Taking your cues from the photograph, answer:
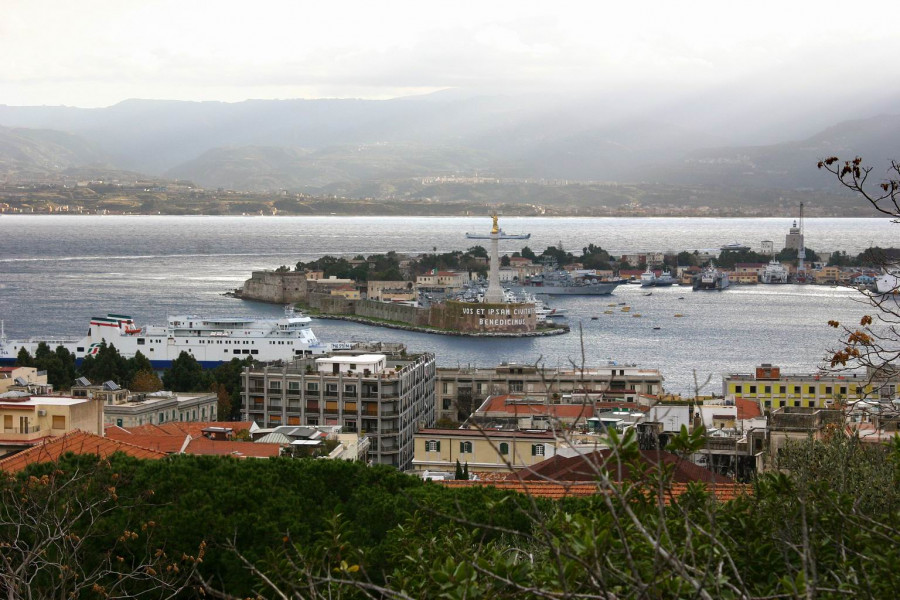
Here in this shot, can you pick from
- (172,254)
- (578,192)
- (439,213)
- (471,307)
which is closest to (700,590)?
(471,307)

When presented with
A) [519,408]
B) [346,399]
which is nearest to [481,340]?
[346,399]

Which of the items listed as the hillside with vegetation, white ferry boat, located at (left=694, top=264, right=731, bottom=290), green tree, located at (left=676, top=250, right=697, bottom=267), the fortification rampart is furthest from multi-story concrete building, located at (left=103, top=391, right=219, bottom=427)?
green tree, located at (left=676, top=250, right=697, bottom=267)

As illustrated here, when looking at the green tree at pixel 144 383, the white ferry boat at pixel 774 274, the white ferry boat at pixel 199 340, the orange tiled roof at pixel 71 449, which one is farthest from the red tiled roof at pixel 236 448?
the white ferry boat at pixel 774 274

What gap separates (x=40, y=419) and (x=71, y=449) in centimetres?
154

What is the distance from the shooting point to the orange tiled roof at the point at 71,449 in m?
7.76

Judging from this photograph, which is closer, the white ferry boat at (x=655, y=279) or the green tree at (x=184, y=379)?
the green tree at (x=184, y=379)

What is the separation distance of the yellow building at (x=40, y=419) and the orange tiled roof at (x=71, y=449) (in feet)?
1.66

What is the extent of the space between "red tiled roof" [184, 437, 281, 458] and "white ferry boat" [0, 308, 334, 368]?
20.5m

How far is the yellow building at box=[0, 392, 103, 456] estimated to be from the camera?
927 centimetres

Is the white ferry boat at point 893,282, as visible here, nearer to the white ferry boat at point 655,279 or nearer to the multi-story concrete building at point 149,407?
the multi-story concrete building at point 149,407

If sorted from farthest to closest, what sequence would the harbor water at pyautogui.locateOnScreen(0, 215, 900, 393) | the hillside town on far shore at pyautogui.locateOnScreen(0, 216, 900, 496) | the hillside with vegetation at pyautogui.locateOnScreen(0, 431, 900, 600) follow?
the harbor water at pyautogui.locateOnScreen(0, 215, 900, 393) → the hillside town on far shore at pyautogui.locateOnScreen(0, 216, 900, 496) → the hillside with vegetation at pyautogui.locateOnScreen(0, 431, 900, 600)

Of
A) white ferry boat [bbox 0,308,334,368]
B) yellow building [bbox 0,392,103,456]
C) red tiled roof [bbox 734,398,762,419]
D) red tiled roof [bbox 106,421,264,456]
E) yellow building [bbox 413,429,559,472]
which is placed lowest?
white ferry boat [bbox 0,308,334,368]

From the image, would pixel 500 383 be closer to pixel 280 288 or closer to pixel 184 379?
pixel 184 379

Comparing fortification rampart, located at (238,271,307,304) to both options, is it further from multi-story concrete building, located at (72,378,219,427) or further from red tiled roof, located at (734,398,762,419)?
red tiled roof, located at (734,398,762,419)
